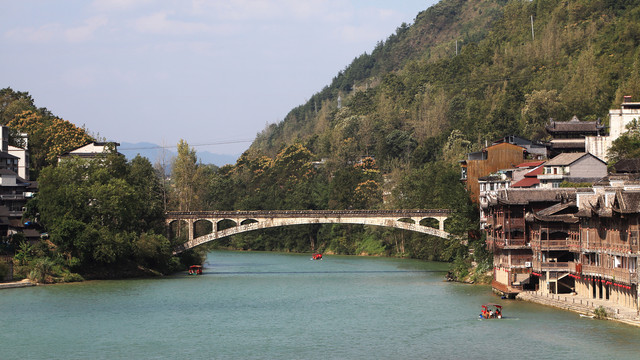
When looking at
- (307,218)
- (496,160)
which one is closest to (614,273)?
(496,160)

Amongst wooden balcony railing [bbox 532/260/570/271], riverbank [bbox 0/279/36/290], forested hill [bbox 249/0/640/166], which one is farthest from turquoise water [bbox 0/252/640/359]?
forested hill [bbox 249/0/640/166]

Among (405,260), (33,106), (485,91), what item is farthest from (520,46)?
(33,106)

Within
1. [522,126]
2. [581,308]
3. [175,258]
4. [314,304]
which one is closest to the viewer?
[581,308]

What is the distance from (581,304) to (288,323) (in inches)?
751

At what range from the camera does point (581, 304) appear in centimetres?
5475

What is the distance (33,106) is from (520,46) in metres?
85.7

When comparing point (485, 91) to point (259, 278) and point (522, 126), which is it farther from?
point (259, 278)

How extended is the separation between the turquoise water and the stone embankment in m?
0.81

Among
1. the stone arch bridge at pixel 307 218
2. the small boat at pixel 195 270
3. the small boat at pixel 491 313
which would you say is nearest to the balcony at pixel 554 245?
the small boat at pixel 491 313

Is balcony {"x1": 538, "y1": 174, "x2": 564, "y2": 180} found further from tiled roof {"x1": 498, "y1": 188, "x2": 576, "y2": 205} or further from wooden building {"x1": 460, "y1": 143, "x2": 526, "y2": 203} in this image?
wooden building {"x1": 460, "y1": 143, "x2": 526, "y2": 203}

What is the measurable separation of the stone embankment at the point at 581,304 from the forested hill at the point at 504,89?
49.2m

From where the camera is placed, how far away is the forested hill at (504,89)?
120062 millimetres

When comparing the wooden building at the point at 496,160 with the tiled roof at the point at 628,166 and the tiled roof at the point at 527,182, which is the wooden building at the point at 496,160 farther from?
the tiled roof at the point at 628,166

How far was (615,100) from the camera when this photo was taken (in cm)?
10625
